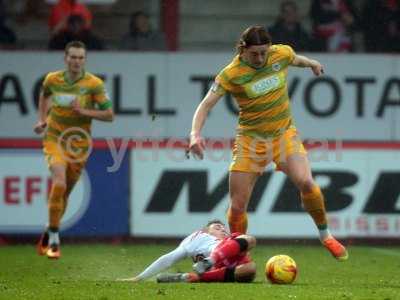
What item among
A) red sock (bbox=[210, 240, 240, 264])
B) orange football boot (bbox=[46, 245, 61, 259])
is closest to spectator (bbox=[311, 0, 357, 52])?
orange football boot (bbox=[46, 245, 61, 259])

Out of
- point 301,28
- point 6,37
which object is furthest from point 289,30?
point 6,37

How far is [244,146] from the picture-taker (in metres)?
12.9

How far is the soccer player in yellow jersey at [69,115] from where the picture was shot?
616 inches

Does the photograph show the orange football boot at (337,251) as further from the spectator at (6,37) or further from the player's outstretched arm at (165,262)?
the spectator at (6,37)

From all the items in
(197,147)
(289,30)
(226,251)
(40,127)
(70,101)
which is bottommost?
(226,251)

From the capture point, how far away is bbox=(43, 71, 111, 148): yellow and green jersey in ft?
52.0

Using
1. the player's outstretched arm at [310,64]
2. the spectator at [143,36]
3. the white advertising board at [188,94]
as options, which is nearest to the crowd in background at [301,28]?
the spectator at [143,36]

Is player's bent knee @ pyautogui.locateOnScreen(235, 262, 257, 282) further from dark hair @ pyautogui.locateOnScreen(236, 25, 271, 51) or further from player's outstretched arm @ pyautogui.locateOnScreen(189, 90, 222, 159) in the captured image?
dark hair @ pyautogui.locateOnScreen(236, 25, 271, 51)

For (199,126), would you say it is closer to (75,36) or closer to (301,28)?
(75,36)

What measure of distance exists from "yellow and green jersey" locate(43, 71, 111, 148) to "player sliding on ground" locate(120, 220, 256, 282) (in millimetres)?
3959

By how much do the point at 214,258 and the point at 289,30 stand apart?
8.00m

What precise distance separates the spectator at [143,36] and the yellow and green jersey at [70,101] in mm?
3002

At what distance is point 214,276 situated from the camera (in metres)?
11.8

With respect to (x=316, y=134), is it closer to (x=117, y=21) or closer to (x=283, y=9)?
A: (x=283, y=9)
